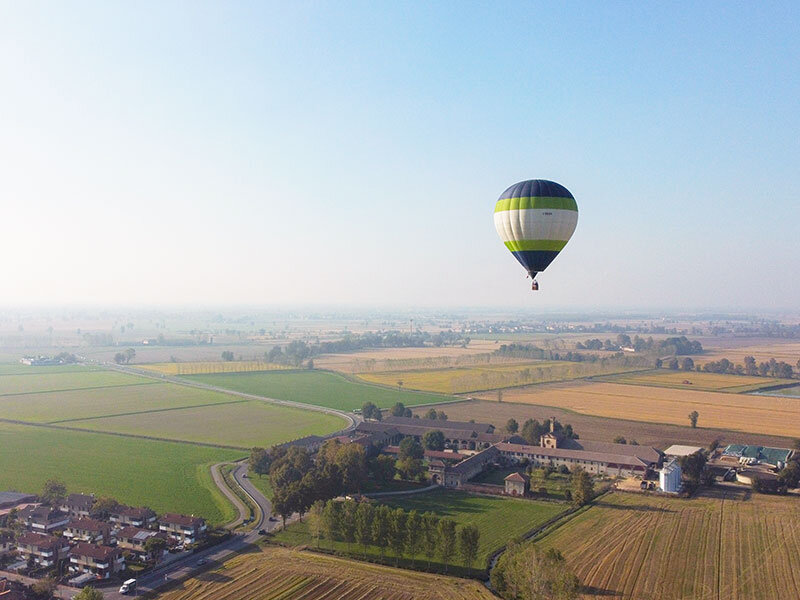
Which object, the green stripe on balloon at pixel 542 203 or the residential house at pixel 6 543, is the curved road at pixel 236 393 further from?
the green stripe on balloon at pixel 542 203

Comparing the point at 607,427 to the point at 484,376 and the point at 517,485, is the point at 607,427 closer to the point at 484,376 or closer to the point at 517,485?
the point at 517,485

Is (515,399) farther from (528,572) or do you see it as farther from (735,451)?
(528,572)

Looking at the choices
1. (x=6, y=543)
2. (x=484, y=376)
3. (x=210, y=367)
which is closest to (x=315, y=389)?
(x=484, y=376)

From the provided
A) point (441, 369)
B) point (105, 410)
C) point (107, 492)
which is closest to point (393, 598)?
point (107, 492)

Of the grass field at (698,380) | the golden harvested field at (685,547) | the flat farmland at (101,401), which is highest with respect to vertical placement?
the grass field at (698,380)

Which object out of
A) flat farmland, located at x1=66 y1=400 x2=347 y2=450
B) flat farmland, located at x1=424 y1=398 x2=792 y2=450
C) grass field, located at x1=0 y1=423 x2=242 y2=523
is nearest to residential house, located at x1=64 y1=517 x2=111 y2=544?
grass field, located at x1=0 y1=423 x2=242 y2=523

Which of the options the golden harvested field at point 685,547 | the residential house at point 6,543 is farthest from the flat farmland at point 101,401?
the golden harvested field at point 685,547
